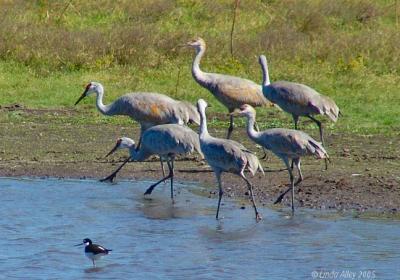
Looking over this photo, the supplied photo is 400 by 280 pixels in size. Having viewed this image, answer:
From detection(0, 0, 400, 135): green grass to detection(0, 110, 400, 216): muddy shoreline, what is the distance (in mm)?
630

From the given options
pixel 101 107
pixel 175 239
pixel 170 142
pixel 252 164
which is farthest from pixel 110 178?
pixel 175 239

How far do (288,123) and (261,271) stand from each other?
6424 mm

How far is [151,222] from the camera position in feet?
33.9

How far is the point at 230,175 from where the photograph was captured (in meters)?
12.4

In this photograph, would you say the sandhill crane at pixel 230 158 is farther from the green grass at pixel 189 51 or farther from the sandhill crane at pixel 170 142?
the green grass at pixel 189 51

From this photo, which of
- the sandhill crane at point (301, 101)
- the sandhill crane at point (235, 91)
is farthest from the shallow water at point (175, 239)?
the sandhill crane at point (235, 91)

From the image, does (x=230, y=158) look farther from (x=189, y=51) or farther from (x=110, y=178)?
(x=189, y=51)

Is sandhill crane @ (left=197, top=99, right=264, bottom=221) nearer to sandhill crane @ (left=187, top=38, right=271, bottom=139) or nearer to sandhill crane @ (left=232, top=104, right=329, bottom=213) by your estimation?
sandhill crane @ (left=232, top=104, right=329, bottom=213)

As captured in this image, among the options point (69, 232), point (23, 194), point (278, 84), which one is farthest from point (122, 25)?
point (69, 232)

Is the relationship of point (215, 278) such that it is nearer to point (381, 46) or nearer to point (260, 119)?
point (260, 119)

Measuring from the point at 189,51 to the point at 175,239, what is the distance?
9223mm

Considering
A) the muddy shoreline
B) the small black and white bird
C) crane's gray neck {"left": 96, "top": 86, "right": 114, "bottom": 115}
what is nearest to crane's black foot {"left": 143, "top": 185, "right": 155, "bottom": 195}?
the muddy shoreline

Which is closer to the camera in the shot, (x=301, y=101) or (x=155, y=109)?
(x=155, y=109)

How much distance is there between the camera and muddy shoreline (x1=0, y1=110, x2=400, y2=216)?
1102cm
